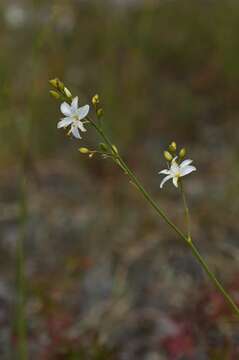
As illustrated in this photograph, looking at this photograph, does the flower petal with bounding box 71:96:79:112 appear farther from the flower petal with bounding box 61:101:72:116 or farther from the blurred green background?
the blurred green background

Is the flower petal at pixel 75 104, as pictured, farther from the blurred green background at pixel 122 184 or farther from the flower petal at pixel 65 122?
the blurred green background at pixel 122 184

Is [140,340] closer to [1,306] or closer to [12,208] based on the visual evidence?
[1,306]

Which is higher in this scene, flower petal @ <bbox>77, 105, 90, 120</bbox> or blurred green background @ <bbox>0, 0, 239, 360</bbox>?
blurred green background @ <bbox>0, 0, 239, 360</bbox>

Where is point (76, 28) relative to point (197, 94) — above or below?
above

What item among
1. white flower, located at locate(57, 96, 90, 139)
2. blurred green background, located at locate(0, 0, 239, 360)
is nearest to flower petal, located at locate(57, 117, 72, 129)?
white flower, located at locate(57, 96, 90, 139)

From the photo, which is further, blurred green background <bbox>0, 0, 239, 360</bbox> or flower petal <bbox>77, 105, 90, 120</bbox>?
blurred green background <bbox>0, 0, 239, 360</bbox>

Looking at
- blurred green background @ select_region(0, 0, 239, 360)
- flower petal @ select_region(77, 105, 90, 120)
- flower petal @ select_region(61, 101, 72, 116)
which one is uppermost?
blurred green background @ select_region(0, 0, 239, 360)

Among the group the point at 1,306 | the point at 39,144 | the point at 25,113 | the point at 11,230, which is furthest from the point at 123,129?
the point at 1,306

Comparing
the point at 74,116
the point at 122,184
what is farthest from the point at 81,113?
the point at 122,184

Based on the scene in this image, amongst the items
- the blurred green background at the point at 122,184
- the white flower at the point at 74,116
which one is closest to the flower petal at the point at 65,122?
the white flower at the point at 74,116
